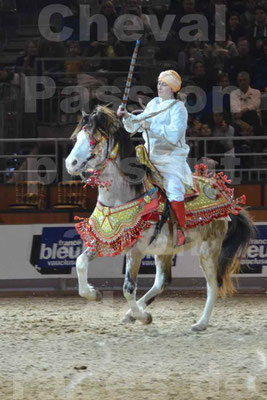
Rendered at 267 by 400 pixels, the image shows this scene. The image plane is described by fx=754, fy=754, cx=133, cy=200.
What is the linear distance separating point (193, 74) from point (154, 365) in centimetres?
873

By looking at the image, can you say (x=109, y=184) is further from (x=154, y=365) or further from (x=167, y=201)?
(x=154, y=365)

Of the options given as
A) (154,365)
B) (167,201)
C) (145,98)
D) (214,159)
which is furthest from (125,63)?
(154,365)

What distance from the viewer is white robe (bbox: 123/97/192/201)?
7.89m

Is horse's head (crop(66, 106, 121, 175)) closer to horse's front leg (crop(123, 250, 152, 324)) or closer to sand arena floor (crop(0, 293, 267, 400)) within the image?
horse's front leg (crop(123, 250, 152, 324))

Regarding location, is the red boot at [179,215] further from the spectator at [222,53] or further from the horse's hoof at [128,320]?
the spectator at [222,53]

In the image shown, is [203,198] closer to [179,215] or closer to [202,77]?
[179,215]

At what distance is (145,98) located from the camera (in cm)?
1398

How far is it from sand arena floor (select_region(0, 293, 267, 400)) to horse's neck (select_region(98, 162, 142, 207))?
1440 mm

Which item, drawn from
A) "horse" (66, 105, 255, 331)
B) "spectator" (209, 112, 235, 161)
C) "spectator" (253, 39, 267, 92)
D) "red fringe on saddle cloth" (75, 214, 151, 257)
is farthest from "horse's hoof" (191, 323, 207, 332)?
"spectator" (253, 39, 267, 92)

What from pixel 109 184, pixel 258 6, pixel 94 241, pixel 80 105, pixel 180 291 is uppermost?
pixel 258 6

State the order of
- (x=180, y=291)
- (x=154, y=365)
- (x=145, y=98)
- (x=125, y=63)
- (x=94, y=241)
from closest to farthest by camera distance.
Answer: (x=154, y=365) → (x=94, y=241) → (x=180, y=291) → (x=145, y=98) → (x=125, y=63)

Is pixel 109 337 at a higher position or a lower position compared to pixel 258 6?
lower

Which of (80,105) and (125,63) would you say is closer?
(80,105)

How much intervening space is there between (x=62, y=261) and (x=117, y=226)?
4499 millimetres
